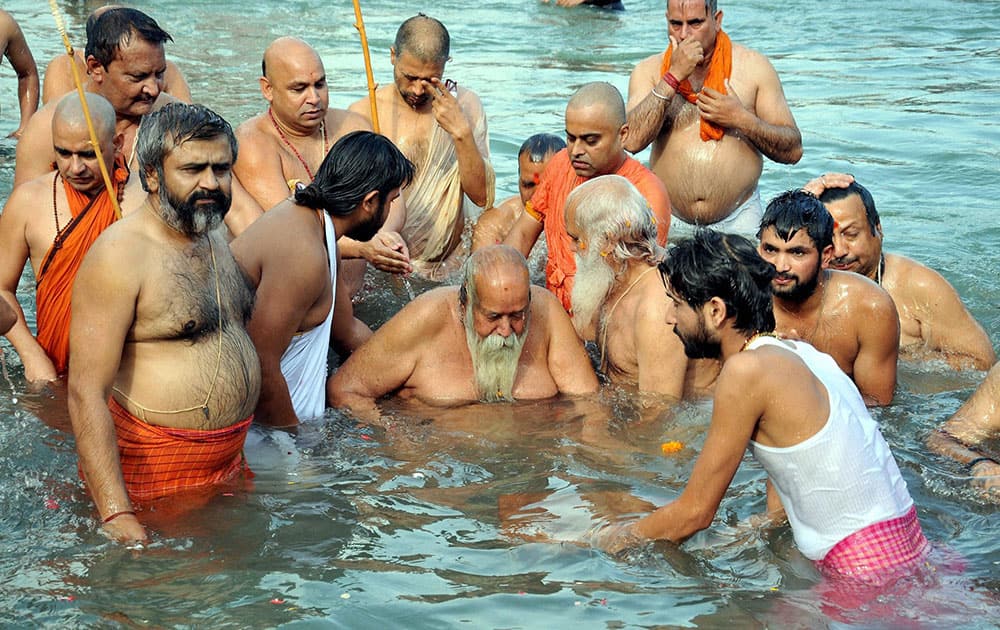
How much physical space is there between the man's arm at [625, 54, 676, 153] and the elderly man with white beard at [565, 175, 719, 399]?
1362mm

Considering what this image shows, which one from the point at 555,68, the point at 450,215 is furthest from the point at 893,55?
the point at 450,215

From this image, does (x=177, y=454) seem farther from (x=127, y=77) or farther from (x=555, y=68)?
(x=555, y=68)

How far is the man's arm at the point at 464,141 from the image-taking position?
22.0ft

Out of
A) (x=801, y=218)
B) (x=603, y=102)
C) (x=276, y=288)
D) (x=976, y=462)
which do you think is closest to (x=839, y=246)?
(x=801, y=218)

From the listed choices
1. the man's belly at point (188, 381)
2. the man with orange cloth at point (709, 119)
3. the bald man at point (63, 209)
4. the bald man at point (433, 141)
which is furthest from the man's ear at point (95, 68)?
the man with orange cloth at point (709, 119)

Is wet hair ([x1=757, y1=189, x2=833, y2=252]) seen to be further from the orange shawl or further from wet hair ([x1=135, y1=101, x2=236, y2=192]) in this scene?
the orange shawl

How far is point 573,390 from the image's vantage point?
18.5ft

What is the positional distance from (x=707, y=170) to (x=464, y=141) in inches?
58.1

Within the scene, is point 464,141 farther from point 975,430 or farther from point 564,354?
point 975,430

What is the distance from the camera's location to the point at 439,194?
7.58m

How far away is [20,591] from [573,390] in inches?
103

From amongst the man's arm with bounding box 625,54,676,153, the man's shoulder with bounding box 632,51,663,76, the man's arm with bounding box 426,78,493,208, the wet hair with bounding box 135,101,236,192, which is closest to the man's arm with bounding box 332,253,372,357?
the man's arm with bounding box 426,78,493,208

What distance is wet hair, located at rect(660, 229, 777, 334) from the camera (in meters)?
3.65

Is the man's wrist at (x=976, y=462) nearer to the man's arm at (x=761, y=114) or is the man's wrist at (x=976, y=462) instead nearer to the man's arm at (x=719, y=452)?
the man's arm at (x=719, y=452)
